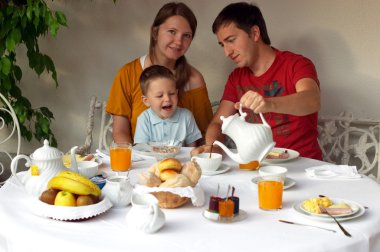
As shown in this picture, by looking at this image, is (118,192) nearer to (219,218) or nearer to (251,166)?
(219,218)

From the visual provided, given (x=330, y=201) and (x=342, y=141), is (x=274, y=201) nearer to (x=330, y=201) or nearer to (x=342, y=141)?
(x=330, y=201)

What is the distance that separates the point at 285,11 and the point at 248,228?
80.0 inches

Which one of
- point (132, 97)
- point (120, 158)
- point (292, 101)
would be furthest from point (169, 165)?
point (132, 97)

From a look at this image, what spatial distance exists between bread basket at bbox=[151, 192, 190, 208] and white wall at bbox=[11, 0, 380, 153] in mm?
1827

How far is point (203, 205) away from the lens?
58.0 inches

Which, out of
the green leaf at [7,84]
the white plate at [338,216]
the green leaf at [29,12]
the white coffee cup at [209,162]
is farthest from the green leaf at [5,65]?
the white plate at [338,216]

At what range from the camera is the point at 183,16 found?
2.69m

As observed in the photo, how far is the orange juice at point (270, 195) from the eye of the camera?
56.2 inches

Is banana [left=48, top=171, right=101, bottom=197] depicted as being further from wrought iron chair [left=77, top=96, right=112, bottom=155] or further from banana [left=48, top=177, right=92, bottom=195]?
wrought iron chair [left=77, top=96, right=112, bottom=155]

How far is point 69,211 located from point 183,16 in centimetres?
162

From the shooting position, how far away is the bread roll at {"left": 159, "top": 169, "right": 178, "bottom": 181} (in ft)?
4.80

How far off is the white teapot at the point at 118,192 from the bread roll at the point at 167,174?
100mm

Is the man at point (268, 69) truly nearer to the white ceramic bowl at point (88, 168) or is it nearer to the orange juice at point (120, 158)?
the orange juice at point (120, 158)

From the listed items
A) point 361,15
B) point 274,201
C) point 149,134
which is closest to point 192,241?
point 274,201
